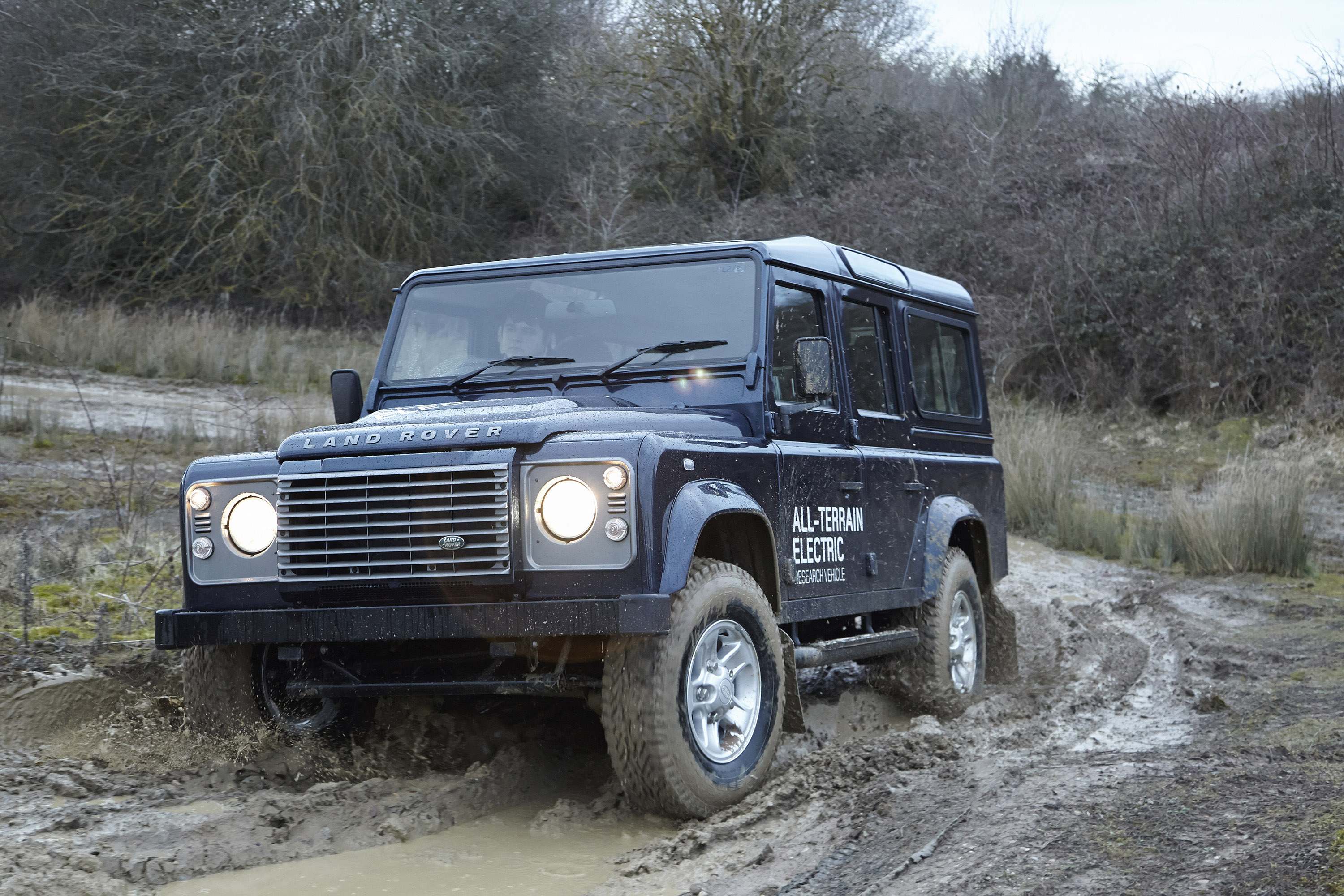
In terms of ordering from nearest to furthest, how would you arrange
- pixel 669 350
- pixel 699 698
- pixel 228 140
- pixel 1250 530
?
pixel 699 698, pixel 669 350, pixel 1250 530, pixel 228 140

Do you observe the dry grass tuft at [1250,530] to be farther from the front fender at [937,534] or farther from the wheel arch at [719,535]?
the wheel arch at [719,535]

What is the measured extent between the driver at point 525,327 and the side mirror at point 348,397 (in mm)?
753

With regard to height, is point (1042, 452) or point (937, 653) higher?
point (1042, 452)

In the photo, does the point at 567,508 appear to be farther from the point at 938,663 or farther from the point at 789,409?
the point at 938,663

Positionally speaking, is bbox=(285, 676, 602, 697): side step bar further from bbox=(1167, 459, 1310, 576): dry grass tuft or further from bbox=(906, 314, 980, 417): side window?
bbox=(1167, 459, 1310, 576): dry grass tuft

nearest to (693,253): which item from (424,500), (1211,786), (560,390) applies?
(560,390)

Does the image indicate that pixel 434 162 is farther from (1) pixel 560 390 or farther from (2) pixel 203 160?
(1) pixel 560 390

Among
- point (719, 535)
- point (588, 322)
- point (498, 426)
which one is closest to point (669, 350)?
point (588, 322)

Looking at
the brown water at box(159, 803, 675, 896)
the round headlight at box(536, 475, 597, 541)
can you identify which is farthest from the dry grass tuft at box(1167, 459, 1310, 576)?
the round headlight at box(536, 475, 597, 541)

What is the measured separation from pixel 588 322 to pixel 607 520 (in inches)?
59.9

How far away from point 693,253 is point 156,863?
308 cm

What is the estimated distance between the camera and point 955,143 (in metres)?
26.2

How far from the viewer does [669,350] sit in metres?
5.24

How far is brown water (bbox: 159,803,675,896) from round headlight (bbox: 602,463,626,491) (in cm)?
113
